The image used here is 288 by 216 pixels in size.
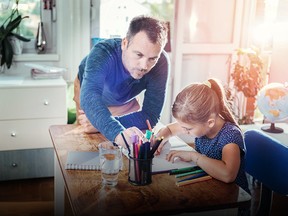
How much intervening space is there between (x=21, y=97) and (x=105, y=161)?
5.65ft

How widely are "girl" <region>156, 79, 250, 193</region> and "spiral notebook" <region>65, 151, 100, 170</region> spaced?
0.92 feet

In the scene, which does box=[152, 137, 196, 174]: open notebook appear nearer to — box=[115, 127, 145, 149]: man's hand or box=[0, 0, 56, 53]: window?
box=[115, 127, 145, 149]: man's hand

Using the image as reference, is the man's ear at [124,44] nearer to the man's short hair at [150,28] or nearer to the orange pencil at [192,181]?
the man's short hair at [150,28]

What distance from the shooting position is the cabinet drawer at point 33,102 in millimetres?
2992

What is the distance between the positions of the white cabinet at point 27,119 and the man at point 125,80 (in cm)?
109

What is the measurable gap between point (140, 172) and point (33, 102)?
1.82 m

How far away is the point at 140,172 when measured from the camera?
55.8 inches

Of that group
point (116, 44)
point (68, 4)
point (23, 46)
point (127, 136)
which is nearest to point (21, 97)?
point (23, 46)

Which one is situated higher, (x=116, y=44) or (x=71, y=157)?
(x=116, y=44)

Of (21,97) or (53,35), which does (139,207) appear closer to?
(21,97)

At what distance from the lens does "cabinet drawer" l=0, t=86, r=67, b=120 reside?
9.82ft

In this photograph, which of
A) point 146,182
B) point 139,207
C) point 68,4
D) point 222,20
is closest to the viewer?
point 139,207

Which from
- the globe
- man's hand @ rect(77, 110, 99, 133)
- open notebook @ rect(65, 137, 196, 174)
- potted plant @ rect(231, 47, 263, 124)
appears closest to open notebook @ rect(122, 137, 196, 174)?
open notebook @ rect(65, 137, 196, 174)

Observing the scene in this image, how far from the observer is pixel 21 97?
301cm
